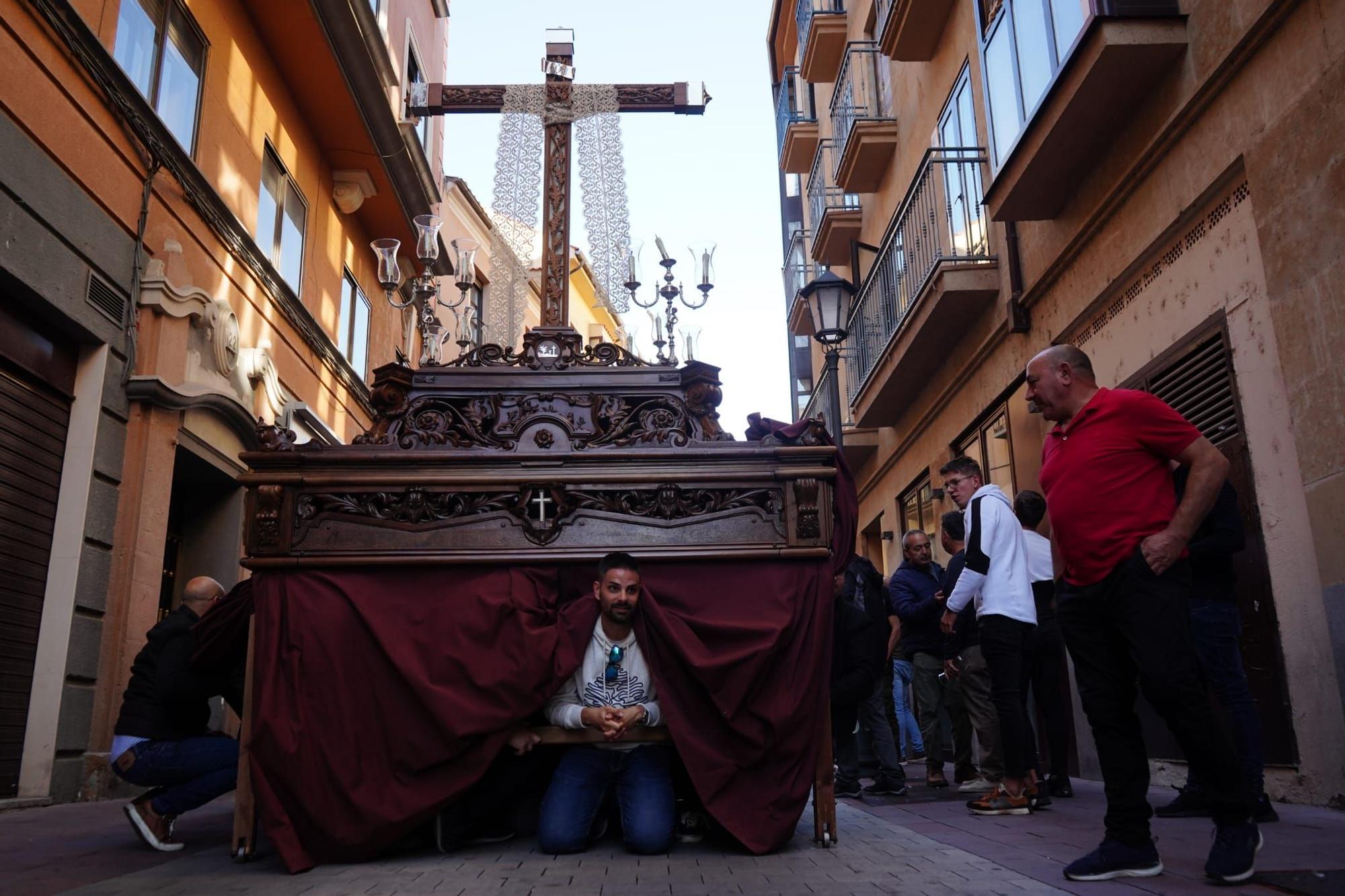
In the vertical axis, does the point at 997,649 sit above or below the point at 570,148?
below

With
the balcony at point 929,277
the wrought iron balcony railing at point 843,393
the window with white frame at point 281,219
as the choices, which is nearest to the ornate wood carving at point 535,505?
the balcony at point 929,277

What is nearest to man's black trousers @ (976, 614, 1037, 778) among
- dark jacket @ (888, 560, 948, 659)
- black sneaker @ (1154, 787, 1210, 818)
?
Result: black sneaker @ (1154, 787, 1210, 818)

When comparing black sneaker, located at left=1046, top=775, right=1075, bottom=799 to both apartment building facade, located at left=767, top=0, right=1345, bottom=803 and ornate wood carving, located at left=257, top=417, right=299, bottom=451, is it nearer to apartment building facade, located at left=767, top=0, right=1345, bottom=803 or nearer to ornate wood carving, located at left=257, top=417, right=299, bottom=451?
apartment building facade, located at left=767, top=0, right=1345, bottom=803

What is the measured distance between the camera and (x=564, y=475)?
5234mm

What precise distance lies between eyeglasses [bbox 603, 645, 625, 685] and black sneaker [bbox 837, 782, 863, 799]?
3.11m

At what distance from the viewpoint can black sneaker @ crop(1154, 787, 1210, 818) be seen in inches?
219

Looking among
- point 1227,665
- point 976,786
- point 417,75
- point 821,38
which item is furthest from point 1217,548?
point 417,75

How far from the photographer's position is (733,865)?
4.50 m

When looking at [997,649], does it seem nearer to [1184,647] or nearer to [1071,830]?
[1071,830]

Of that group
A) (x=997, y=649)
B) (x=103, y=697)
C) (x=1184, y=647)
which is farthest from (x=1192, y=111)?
(x=103, y=697)

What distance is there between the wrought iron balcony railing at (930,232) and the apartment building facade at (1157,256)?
0.04m

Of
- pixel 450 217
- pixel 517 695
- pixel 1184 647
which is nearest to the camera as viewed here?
pixel 1184 647

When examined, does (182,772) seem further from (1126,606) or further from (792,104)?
(792,104)

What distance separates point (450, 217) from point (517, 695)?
19.6 m
